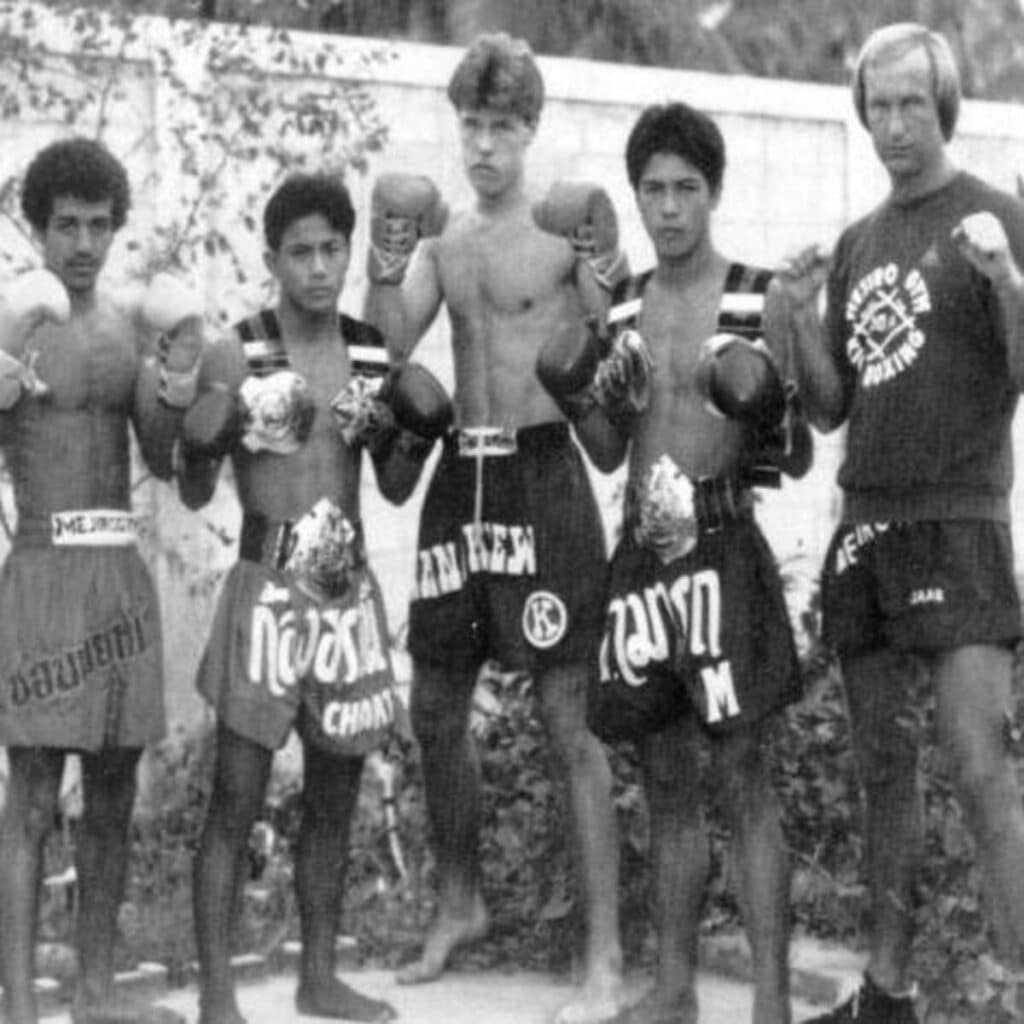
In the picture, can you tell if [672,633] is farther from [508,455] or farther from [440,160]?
[440,160]

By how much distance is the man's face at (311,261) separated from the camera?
255 inches

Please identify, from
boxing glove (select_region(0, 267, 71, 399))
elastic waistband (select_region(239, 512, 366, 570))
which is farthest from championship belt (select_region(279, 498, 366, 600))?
boxing glove (select_region(0, 267, 71, 399))

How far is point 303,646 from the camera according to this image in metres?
6.41

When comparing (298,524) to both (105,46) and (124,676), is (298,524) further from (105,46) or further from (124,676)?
(105,46)

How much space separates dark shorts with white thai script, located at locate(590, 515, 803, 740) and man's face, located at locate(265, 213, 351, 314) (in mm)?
866

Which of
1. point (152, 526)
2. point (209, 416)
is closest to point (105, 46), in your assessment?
point (152, 526)

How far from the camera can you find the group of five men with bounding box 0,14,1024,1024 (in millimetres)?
6051

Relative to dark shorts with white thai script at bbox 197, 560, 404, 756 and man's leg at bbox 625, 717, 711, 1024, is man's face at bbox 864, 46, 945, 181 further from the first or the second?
dark shorts with white thai script at bbox 197, 560, 404, 756

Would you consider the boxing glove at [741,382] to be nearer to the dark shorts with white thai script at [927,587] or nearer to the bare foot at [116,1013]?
the dark shorts with white thai script at [927,587]

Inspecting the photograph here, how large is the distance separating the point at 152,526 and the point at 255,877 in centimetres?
112

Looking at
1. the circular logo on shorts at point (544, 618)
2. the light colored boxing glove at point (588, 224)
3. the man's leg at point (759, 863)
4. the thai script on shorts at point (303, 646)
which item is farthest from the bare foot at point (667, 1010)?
the light colored boxing glove at point (588, 224)

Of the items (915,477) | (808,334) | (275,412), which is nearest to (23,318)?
(275,412)

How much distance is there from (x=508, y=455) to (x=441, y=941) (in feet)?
3.93

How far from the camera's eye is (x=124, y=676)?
20.7ft
